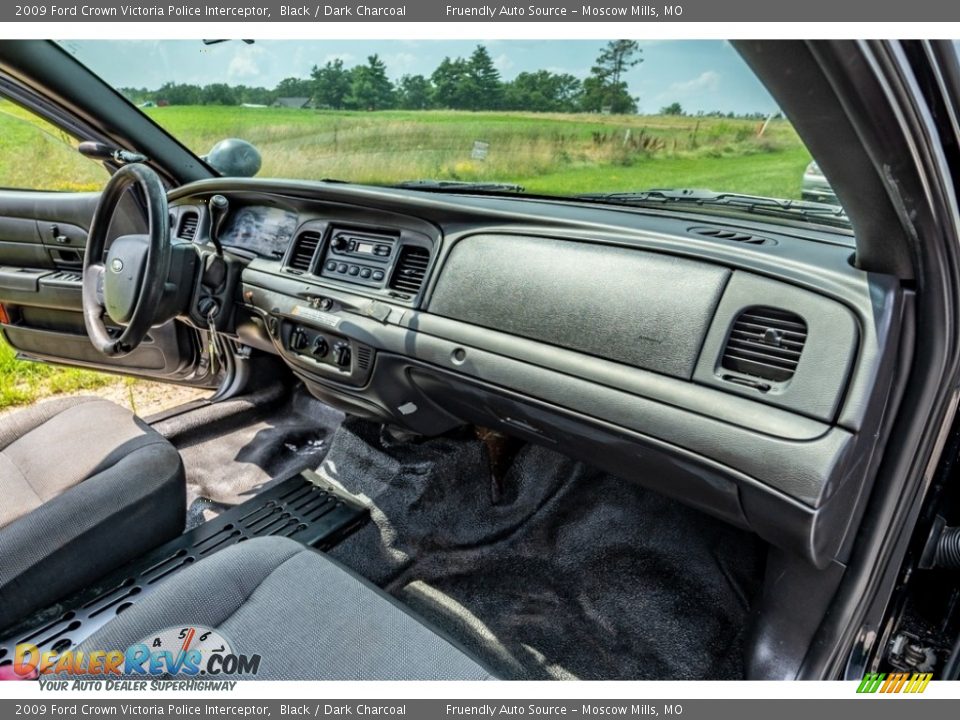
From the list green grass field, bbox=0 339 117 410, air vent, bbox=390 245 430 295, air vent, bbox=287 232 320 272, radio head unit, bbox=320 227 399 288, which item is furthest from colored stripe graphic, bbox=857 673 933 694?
green grass field, bbox=0 339 117 410

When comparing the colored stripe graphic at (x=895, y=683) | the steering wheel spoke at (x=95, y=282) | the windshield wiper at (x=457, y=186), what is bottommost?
the colored stripe graphic at (x=895, y=683)

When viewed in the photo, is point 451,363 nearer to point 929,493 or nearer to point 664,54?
point 664,54

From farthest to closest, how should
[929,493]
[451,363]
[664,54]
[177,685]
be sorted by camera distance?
1. [451,363]
2. [664,54]
3. [929,493]
4. [177,685]

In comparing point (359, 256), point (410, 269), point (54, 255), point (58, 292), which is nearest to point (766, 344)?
point (410, 269)

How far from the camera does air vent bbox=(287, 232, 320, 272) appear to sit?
7.09 ft

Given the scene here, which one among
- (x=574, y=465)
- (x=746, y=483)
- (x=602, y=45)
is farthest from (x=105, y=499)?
(x=602, y=45)

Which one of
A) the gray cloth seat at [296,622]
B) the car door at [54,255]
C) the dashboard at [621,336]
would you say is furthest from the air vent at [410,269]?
the car door at [54,255]

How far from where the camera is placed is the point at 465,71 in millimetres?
1903

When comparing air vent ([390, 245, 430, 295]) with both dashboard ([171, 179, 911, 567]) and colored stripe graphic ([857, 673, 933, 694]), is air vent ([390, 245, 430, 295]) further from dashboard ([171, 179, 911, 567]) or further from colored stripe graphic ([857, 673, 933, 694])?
colored stripe graphic ([857, 673, 933, 694])

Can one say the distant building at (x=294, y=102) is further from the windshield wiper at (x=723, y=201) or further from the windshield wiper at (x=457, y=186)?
the windshield wiper at (x=723, y=201)

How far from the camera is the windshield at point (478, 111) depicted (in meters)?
1.47

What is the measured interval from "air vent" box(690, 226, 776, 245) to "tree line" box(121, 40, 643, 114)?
17.3 inches

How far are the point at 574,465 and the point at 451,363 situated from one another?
2.08 ft

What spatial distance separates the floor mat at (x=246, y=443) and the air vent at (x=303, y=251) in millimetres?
785
